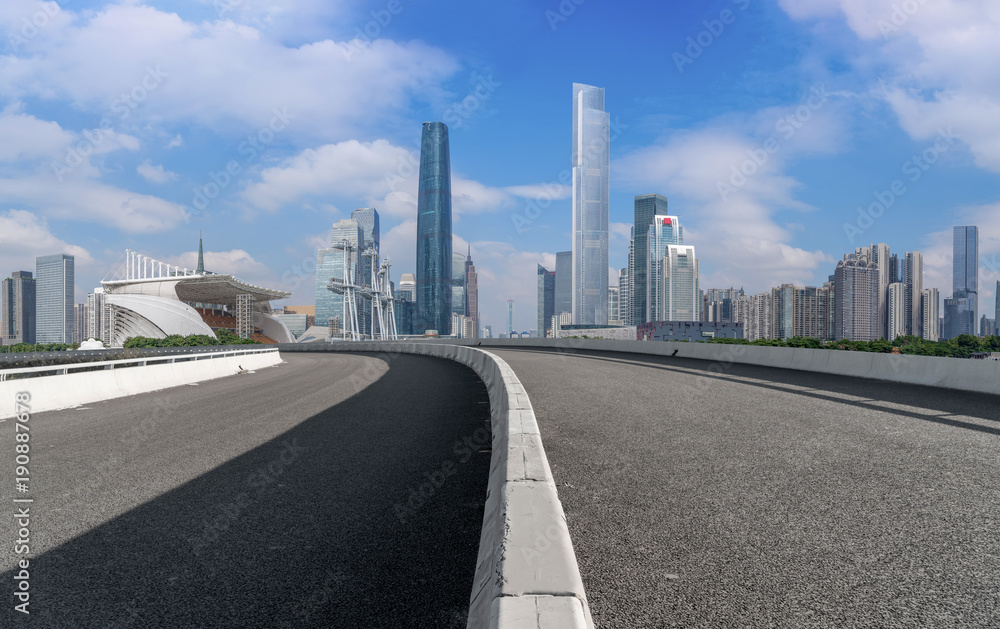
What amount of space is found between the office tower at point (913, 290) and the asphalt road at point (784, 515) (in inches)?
4698

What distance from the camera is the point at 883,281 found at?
110m

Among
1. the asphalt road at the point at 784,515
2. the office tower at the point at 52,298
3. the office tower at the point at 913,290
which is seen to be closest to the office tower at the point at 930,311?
the office tower at the point at 913,290

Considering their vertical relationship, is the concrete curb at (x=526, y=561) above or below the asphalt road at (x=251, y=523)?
above

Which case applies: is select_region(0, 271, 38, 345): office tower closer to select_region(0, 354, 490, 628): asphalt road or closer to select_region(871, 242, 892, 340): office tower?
select_region(0, 354, 490, 628): asphalt road

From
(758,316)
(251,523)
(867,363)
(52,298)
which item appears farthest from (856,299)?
(52,298)

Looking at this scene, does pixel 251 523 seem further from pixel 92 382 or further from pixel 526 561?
pixel 92 382

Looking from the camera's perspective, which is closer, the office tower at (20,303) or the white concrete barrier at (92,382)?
the white concrete barrier at (92,382)

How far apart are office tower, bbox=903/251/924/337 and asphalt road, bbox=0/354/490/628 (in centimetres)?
12366

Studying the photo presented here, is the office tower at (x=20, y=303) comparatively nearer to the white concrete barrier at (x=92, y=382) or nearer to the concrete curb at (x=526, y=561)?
the white concrete barrier at (x=92, y=382)

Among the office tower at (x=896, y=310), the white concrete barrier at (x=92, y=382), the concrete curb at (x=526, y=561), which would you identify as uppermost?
the office tower at (x=896, y=310)

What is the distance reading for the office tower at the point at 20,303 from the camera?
175625 millimetres

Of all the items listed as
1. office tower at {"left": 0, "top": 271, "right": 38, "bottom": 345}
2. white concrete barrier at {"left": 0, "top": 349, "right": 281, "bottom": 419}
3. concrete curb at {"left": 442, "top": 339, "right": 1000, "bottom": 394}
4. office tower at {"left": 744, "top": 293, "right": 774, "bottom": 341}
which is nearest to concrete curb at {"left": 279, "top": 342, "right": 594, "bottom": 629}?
white concrete barrier at {"left": 0, "top": 349, "right": 281, "bottom": 419}

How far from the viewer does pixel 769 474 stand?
17.4 ft

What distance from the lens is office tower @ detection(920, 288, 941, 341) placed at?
396 ft
